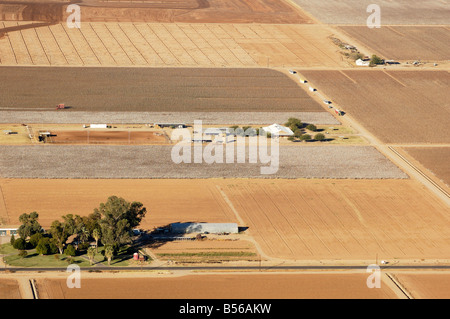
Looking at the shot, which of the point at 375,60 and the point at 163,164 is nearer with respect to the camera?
the point at 163,164

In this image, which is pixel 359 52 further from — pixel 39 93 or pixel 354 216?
pixel 354 216

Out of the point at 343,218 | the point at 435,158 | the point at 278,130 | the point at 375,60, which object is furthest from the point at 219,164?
the point at 375,60

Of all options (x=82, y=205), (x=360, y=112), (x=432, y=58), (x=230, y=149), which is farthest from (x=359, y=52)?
(x=82, y=205)

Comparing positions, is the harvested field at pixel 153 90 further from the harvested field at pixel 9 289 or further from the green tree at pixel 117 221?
the harvested field at pixel 9 289

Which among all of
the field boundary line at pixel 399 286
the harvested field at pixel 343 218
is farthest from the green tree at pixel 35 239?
the field boundary line at pixel 399 286

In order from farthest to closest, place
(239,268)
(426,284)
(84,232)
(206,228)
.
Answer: (206,228) → (84,232) → (239,268) → (426,284)

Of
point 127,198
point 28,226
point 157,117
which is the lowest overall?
point 28,226

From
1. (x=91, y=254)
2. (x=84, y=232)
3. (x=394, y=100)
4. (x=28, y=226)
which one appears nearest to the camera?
(x=91, y=254)

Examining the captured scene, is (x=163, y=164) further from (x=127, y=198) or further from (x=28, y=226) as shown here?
(x=28, y=226)
